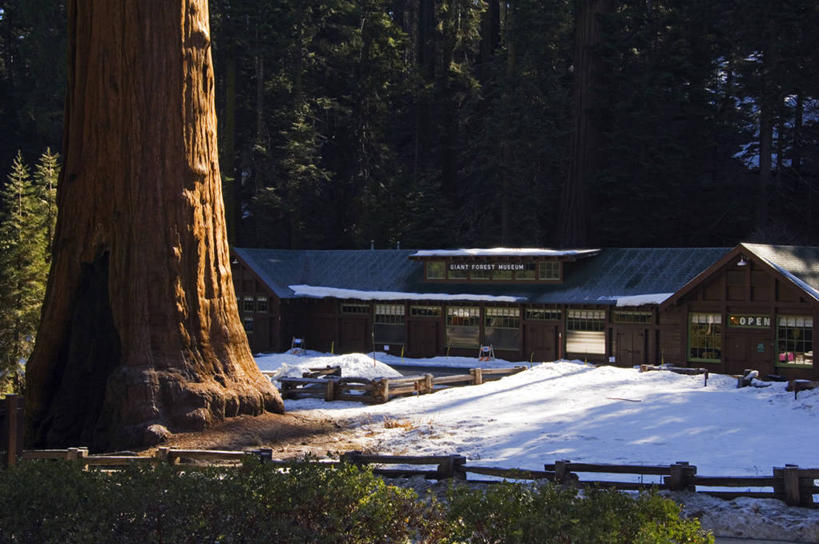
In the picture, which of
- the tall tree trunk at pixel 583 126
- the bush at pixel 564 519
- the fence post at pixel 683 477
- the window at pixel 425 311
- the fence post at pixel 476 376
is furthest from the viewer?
the tall tree trunk at pixel 583 126

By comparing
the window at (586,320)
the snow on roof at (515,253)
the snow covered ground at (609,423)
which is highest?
the snow on roof at (515,253)

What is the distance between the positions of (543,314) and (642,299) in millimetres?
5145

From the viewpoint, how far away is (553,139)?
5716cm

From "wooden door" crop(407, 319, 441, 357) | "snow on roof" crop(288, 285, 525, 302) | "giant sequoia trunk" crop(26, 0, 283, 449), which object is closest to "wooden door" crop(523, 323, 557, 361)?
"snow on roof" crop(288, 285, 525, 302)

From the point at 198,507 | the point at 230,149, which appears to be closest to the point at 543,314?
the point at 230,149

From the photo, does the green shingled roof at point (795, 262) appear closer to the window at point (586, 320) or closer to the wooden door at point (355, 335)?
the window at point (586, 320)

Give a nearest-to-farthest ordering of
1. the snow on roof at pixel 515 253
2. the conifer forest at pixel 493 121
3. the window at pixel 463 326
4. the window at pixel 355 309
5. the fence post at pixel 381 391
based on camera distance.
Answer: the fence post at pixel 381 391, the snow on roof at pixel 515 253, the window at pixel 463 326, the window at pixel 355 309, the conifer forest at pixel 493 121

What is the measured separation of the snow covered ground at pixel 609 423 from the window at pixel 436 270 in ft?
46.4

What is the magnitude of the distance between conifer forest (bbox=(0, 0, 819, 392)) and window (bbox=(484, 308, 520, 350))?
12823mm

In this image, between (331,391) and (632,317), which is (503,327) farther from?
(331,391)

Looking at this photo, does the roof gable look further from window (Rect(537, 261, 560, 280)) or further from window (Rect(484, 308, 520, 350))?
window (Rect(484, 308, 520, 350))

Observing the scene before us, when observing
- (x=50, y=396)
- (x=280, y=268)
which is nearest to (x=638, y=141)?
(x=280, y=268)

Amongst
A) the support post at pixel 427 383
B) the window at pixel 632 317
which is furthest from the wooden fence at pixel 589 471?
the window at pixel 632 317

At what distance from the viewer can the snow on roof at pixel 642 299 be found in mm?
35725
